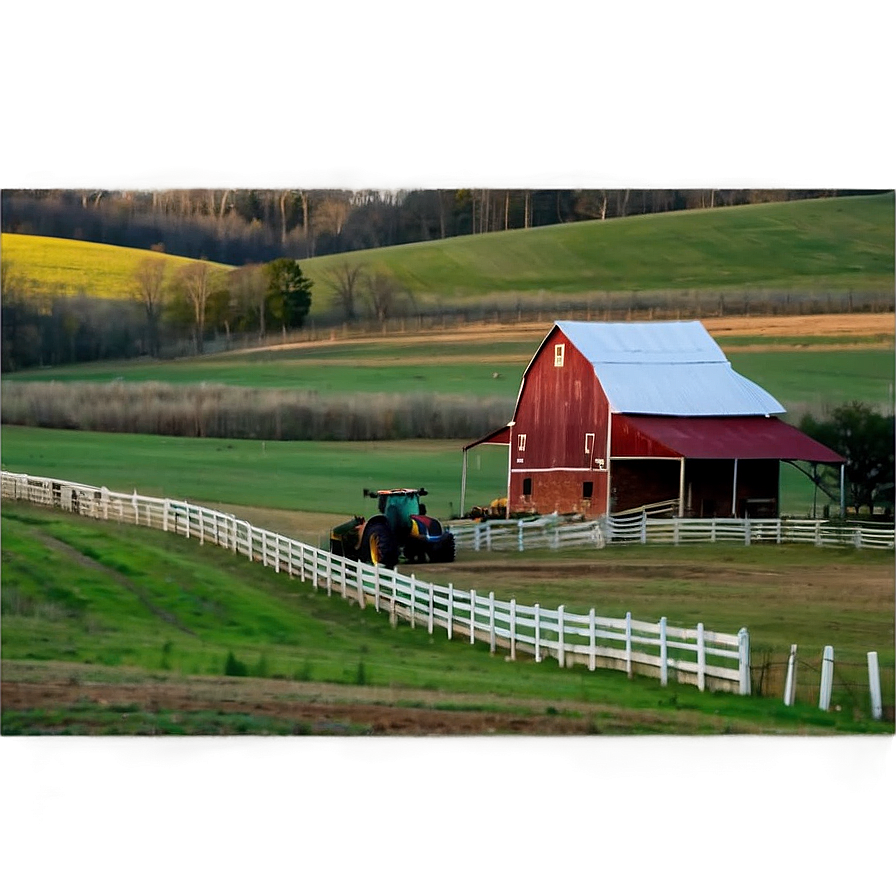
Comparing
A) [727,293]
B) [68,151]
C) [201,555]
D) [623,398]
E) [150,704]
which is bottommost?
[150,704]

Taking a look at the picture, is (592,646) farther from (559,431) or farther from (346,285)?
(346,285)

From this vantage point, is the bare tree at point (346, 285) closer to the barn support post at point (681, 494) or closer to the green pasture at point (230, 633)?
the green pasture at point (230, 633)

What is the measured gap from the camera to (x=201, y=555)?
39.4ft

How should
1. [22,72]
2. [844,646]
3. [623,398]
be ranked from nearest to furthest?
[22,72]
[844,646]
[623,398]

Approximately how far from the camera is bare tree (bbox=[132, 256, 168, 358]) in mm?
12148

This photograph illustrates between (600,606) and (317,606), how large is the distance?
2.10 m

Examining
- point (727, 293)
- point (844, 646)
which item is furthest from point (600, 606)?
point (727, 293)

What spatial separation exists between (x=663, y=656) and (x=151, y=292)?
471cm

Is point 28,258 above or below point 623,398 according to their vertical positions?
above

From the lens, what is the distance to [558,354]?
12.1 metres

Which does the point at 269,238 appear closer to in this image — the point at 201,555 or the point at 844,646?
the point at 201,555

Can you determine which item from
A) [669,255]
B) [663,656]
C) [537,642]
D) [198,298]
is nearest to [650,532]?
[663,656]

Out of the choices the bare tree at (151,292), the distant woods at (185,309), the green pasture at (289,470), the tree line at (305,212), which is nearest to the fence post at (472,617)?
the green pasture at (289,470)

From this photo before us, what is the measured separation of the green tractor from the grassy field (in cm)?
149
